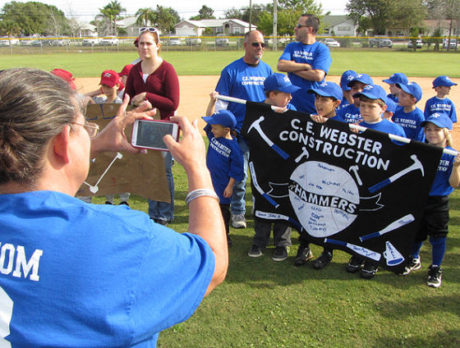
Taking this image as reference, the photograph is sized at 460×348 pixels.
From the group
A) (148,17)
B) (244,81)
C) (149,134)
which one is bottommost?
(149,134)

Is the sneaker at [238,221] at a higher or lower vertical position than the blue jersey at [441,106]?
lower

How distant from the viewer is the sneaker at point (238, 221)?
5184 millimetres

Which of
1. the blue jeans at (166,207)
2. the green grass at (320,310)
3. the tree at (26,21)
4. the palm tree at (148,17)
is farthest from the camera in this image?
the palm tree at (148,17)

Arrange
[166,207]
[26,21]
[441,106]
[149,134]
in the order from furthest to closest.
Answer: [26,21], [441,106], [166,207], [149,134]

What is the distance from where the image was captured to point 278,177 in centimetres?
391

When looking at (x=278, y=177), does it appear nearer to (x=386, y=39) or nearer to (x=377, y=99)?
(x=377, y=99)

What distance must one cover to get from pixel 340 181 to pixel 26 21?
99493mm

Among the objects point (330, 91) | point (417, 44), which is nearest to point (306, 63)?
point (330, 91)

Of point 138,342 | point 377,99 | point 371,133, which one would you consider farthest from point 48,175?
point 377,99

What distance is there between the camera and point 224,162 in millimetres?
4582

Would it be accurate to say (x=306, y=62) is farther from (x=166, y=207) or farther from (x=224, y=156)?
(x=166, y=207)

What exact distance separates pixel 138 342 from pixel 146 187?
4090 mm

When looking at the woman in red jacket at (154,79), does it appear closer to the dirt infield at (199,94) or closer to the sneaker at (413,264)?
the sneaker at (413,264)

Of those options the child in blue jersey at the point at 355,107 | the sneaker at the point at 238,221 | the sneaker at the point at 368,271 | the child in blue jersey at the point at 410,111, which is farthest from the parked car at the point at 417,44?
the sneaker at the point at 368,271
